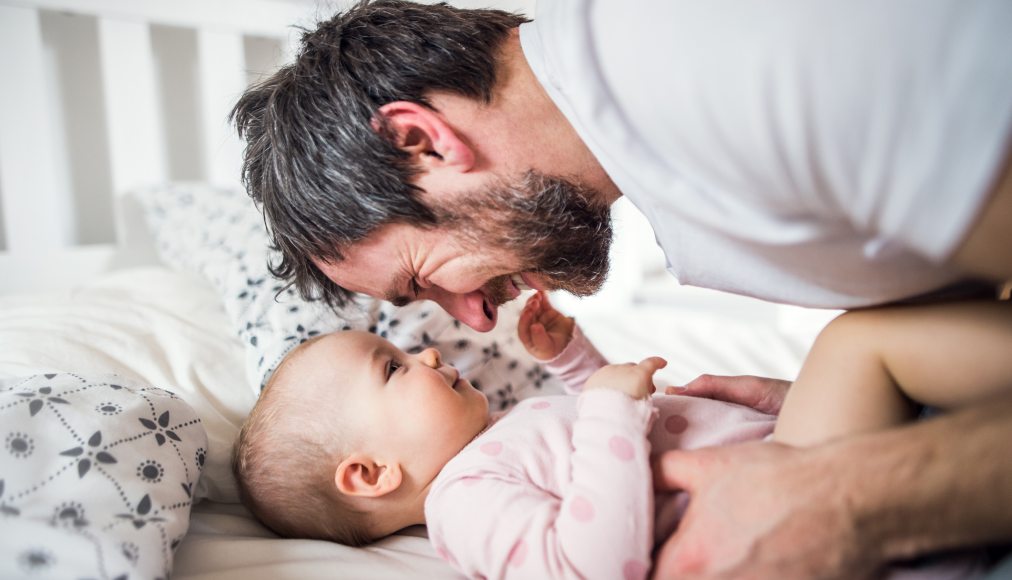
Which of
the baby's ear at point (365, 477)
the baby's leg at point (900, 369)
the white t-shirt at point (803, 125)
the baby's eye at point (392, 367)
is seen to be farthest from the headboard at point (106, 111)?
the baby's leg at point (900, 369)

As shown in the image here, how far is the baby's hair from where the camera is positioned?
0.91 m

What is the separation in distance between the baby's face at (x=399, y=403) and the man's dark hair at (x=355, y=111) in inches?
6.0

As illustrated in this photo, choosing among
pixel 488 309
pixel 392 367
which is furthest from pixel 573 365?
pixel 392 367

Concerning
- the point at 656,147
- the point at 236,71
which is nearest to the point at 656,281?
the point at 236,71

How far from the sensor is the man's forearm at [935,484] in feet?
1.86

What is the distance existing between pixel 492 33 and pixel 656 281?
251cm

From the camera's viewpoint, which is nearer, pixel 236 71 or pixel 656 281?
pixel 236 71

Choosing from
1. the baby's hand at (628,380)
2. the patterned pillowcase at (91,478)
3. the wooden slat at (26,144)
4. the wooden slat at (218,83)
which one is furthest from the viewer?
the wooden slat at (218,83)

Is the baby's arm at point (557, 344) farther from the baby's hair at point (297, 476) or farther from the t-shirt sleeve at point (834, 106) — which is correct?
the t-shirt sleeve at point (834, 106)

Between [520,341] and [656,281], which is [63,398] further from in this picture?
[656,281]

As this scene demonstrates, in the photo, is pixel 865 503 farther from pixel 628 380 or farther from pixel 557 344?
pixel 557 344

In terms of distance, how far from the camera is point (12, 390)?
2.65 ft

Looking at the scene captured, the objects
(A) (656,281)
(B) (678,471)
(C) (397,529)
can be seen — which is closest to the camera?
(B) (678,471)

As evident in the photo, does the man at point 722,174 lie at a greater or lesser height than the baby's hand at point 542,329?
greater
